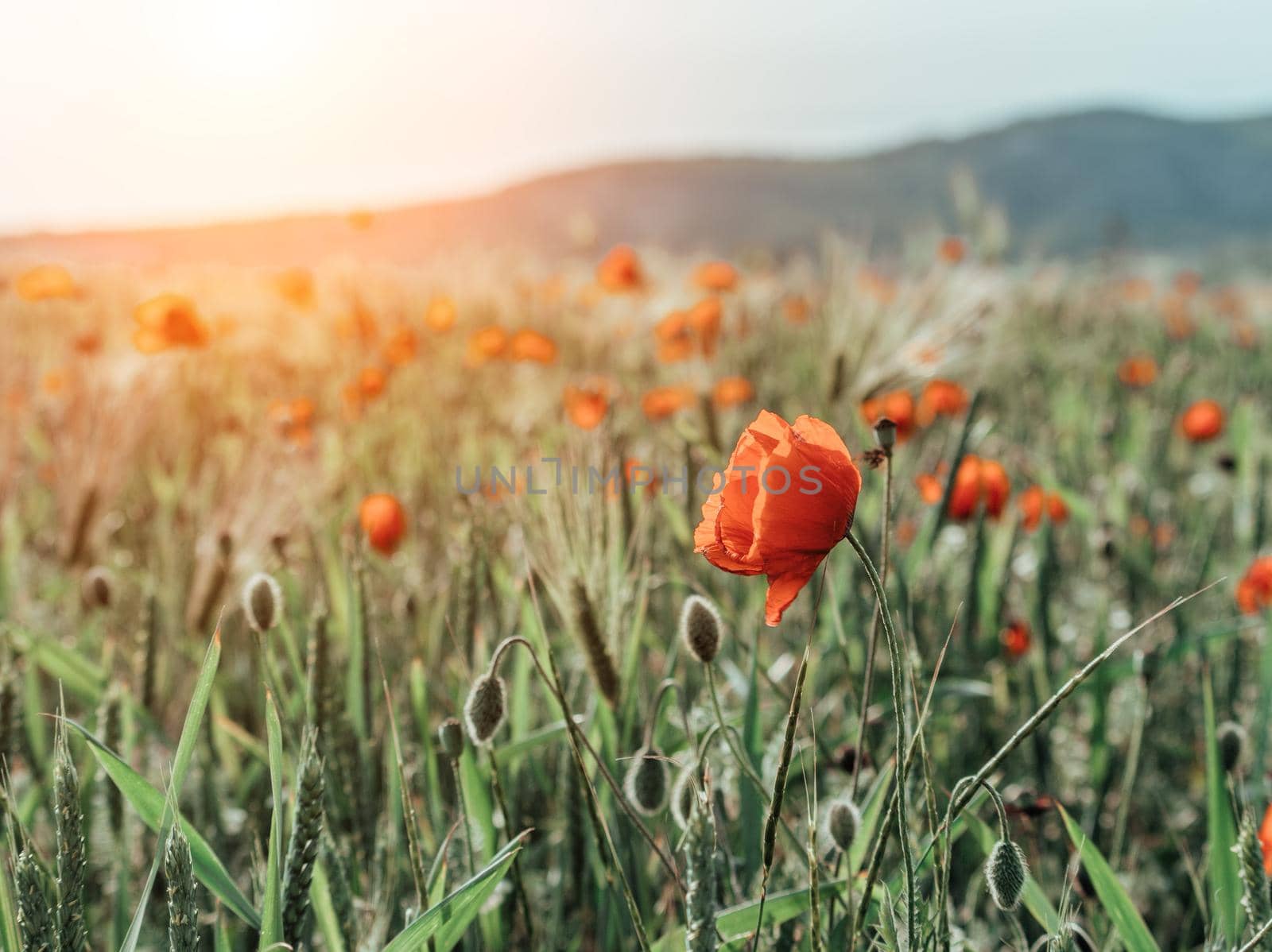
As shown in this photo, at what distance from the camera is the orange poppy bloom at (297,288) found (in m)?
4.30

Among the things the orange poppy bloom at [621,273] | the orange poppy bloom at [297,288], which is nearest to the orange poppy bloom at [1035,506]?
the orange poppy bloom at [621,273]

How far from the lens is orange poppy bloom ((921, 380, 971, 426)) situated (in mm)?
2527

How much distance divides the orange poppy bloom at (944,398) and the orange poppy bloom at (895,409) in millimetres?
320

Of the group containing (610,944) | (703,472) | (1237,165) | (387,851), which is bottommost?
(610,944)

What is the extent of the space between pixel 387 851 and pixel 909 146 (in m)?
67.0

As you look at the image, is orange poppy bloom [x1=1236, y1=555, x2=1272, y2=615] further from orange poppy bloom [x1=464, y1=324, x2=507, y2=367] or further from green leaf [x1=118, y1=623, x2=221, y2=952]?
orange poppy bloom [x1=464, y1=324, x2=507, y2=367]

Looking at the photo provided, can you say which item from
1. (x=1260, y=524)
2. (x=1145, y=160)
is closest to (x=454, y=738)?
(x=1260, y=524)

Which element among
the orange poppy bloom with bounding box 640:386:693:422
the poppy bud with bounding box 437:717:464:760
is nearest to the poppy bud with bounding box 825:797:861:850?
the poppy bud with bounding box 437:717:464:760

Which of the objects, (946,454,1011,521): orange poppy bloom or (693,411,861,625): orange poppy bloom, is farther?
(946,454,1011,521): orange poppy bloom

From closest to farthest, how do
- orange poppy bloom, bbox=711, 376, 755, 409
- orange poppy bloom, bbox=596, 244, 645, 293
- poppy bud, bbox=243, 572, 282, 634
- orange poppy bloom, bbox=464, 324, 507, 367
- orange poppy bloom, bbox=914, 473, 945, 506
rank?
poppy bud, bbox=243, 572, 282, 634
orange poppy bloom, bbox=914, 473, 945, 506
orange poppy bloom, bbox=711, 376, 755, 409
orange poppy bloom, bbox=464, 324, 507, 367
orange poppy bloom, bbox=596, 244, 645, 293

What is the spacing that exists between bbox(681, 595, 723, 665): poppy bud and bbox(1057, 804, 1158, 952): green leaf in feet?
1.13

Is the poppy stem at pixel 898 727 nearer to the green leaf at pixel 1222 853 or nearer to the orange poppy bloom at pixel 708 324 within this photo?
the green leaf at pixel 1222 853

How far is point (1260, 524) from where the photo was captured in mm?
1870

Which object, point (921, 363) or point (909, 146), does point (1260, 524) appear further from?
point (909, 146)
